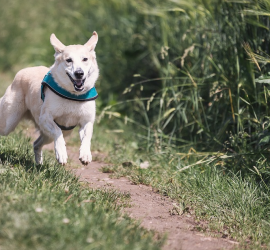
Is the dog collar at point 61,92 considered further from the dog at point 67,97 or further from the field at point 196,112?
the field at point 196,112

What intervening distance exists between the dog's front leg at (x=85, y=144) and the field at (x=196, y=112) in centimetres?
26

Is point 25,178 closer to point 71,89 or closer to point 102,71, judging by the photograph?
point 71,89

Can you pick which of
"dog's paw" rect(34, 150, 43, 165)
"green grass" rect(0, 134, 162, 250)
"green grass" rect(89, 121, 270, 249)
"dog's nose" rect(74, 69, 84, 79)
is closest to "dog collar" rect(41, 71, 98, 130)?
"dog's nose" rect(74, 69, 84, 79)

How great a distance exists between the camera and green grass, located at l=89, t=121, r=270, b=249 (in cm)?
404

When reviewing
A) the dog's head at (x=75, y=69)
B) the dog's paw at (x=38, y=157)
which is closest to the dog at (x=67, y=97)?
the dog's head at (x=75, y=69)

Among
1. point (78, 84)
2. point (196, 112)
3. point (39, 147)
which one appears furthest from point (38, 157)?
point (196, 112)

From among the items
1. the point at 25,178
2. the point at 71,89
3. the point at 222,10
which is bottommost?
the point at 25,178

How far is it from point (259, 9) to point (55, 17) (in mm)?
7414

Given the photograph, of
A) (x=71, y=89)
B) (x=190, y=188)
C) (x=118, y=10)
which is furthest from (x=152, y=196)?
(x=118, y=10)

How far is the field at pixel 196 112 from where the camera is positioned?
4371mm

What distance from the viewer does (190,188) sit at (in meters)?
4.75

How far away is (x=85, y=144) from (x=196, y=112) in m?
2.11

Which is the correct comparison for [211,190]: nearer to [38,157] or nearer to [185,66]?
[38,157]

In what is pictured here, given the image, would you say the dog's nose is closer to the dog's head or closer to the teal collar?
the dog's head
